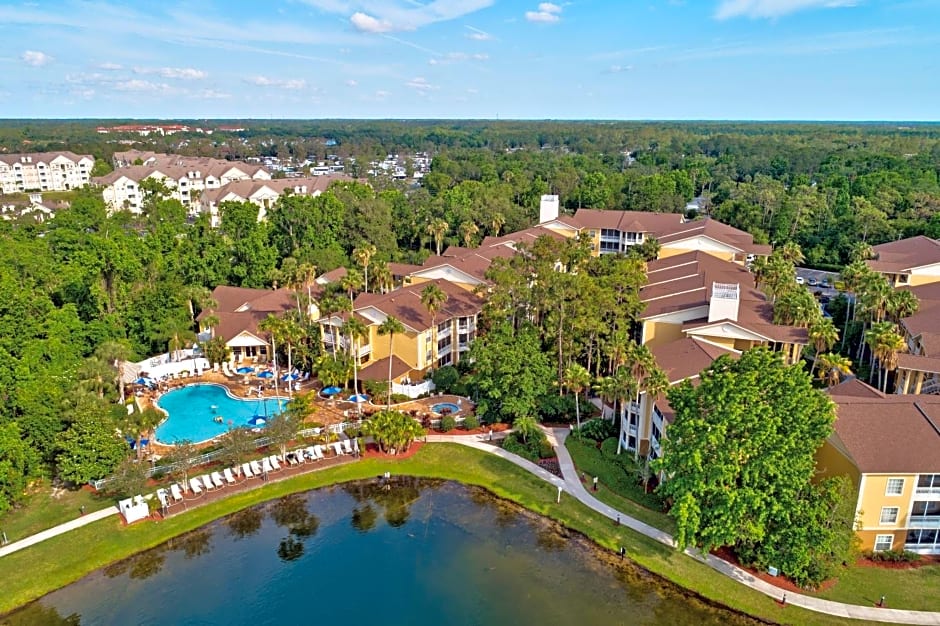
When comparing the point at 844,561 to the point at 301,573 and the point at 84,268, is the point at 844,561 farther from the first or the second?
the point at 84,268

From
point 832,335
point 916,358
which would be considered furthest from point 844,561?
point 916,358

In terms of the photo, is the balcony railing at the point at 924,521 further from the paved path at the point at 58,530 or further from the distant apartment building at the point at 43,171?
the distant apartment building at the point at 43,171

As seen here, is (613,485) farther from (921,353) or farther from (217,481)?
(921,353)

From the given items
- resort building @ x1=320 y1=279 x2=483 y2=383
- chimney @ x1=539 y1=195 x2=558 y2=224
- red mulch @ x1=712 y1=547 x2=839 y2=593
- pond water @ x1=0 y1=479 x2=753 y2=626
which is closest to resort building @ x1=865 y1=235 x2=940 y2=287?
chimney @ x1=539 y1=195 x2=558 y2=224

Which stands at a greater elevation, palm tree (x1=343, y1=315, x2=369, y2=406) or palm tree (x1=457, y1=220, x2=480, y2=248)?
palm tree (x1=457, y1=220, x2=480, y2=248)

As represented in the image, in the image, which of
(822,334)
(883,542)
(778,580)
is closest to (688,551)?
(778,580)

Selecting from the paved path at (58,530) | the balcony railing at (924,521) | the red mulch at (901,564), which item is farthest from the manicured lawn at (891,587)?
the paved path at (58,530)

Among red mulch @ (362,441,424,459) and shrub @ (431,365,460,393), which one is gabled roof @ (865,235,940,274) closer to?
shrub @ (431,365,460,393)
